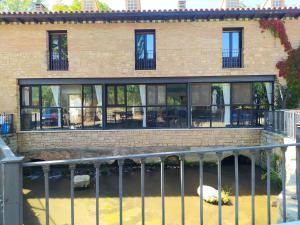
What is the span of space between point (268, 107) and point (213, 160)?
3.69 metres

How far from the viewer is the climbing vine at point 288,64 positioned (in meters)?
14.6

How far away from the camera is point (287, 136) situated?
36.8 feet

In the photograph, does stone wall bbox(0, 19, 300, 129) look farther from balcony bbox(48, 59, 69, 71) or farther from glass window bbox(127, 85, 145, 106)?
glass window bbox(127, 85, 145, 106)

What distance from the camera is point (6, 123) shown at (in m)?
14.4

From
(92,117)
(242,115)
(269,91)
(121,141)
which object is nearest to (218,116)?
(242,115)

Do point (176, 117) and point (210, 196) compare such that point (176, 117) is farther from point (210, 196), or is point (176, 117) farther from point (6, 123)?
point (6, 123)

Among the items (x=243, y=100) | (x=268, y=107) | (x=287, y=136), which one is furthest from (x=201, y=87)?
(x=287, y=136)

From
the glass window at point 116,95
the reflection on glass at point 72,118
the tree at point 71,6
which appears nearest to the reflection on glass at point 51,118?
the reflection on glass at point 72,118

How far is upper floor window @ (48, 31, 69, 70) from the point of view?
1513 cm

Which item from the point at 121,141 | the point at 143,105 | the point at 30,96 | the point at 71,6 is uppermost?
the point at 71,6

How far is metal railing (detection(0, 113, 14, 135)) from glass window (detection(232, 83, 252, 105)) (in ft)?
34.9

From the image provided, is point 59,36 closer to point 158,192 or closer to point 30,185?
point 30,185

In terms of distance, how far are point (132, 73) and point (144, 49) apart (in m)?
1.42

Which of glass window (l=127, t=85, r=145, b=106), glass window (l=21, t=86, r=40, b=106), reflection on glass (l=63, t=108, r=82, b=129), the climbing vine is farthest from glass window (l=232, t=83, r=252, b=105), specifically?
glass window (l=21, t=86, r=40, b=106)
